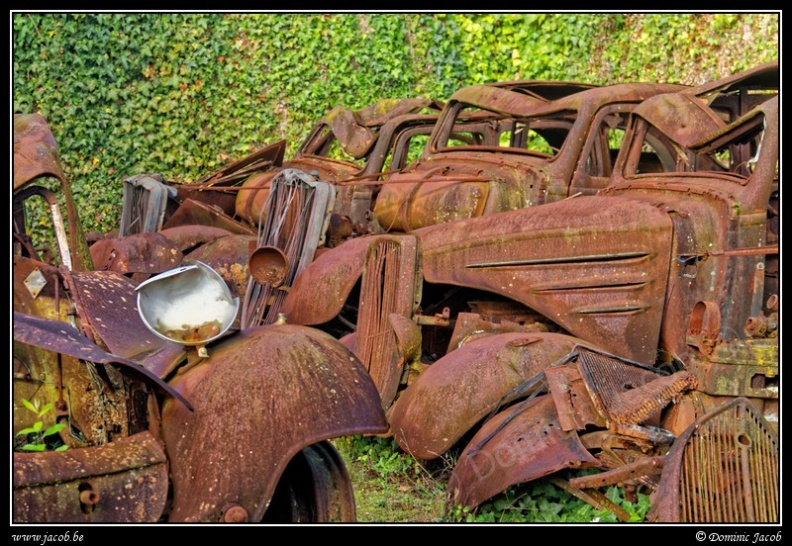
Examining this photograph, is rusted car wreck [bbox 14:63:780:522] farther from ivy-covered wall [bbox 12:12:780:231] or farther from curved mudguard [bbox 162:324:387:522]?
ivy-covered wall [bbox 12:12:780:231]

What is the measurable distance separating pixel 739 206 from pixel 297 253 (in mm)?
3626

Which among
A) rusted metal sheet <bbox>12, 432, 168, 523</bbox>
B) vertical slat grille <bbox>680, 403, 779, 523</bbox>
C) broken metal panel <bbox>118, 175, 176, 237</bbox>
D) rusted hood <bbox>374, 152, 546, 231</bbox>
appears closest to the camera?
rusted metal sheet <bbox>12, 432, 168, 523</bbox>

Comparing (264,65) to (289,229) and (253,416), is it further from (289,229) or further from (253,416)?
(253,416)

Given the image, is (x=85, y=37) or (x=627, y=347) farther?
(x=85, y=37)

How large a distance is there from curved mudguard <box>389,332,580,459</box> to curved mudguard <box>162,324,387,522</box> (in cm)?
176

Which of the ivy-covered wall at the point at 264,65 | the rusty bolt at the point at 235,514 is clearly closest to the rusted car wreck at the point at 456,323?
the rusty bolt at the point at 235,514

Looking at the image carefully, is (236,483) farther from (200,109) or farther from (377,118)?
Result: (200,109)

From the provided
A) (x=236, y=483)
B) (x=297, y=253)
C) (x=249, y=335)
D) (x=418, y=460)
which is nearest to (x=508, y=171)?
(x=297, y=253)

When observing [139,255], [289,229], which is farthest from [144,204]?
[289,229]

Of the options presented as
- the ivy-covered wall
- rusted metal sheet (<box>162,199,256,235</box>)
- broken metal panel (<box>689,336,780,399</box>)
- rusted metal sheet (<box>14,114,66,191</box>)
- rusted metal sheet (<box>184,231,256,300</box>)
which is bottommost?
broken metal panel (<box>689,336,780,399</box>)

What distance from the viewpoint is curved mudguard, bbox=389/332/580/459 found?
5512mm

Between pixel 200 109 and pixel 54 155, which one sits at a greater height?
pixel 200 109

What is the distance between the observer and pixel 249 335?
12.8 ft

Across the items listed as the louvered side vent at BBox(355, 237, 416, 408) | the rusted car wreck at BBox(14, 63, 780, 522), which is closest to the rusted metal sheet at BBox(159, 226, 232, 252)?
the rusted car wreck at BBox(14, 63, 780, 522)
